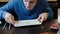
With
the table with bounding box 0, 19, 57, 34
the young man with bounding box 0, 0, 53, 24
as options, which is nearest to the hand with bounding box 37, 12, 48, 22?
the young man with bounding box 0, 0, 53, 24

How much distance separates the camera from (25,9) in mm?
1267

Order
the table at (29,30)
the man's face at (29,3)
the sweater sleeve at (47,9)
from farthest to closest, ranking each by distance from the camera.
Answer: the sweater sleeve at (47,9) < the man's face at (29,3) < the table at (29,30)

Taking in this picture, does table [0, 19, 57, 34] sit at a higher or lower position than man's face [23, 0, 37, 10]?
lower

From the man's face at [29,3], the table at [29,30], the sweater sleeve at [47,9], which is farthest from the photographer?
the sweater sleeve at [47,9]

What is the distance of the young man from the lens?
124 cm

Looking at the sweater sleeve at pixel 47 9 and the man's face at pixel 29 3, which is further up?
the man's face at pixel 29 3

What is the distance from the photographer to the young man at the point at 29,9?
1237 millimetres

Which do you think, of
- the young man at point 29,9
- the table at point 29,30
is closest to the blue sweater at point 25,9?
the young man at point 29,9

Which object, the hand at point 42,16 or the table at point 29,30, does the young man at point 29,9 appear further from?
the table at point 29,30

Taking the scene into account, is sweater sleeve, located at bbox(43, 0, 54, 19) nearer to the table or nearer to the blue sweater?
the blue sweater

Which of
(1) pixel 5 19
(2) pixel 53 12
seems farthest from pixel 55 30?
(1) pixel 5 19

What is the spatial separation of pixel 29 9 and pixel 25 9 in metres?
0.04

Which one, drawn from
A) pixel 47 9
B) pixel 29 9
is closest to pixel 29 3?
pixel 29 9

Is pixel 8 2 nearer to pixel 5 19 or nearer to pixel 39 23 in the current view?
pixel 5 19
